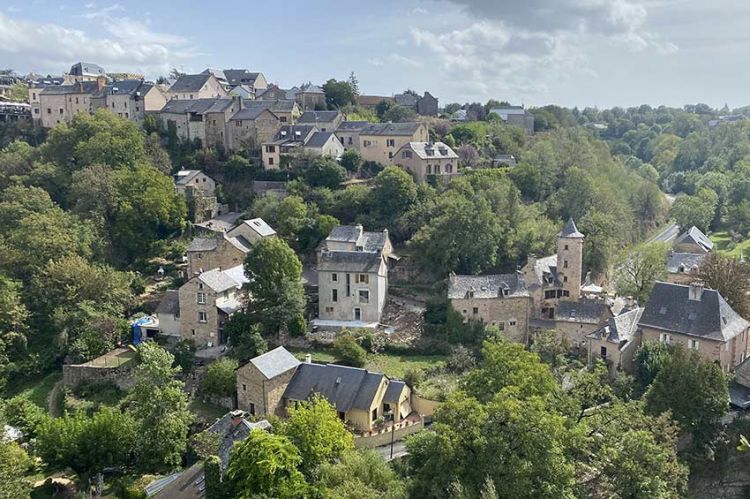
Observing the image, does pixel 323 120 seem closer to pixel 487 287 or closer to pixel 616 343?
pixel 487 287

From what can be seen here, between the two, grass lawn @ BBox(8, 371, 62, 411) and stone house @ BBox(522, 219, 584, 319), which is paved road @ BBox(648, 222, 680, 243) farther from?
grass lawn @ BBox(8, 371, 62, 411)

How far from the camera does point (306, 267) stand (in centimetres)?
5353

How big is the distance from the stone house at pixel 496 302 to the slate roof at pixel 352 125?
28788 millimetres

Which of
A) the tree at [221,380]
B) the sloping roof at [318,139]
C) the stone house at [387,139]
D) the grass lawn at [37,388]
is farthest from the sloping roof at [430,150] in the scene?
the grass lawn at [37,388]

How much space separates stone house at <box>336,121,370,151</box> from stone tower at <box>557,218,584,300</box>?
27.5m

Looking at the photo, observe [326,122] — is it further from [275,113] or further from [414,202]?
[414,202]

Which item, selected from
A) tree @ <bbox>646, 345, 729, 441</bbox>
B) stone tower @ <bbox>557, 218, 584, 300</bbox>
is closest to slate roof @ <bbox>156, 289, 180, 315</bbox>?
stone tower @ <bbox>557, 218, 584, 300</bbox>

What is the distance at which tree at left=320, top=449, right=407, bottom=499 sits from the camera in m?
26.6

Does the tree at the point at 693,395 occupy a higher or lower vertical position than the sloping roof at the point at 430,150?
lower

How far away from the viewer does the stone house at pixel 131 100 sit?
7494 cm

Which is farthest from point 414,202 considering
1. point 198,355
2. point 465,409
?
point 465,409

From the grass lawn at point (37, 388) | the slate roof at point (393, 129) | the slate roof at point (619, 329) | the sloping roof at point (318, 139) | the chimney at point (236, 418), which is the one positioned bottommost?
the grass lawn at point (37, 388)

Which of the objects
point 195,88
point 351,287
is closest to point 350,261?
point 351,287

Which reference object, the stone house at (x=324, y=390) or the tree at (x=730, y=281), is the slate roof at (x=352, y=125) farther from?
the stone house at (x=324, y=390)
